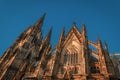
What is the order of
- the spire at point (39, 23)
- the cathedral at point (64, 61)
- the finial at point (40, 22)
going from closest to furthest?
the cathedral at point (64, 61)
the spire at point (39, 23)
the finial at point (40, 22)

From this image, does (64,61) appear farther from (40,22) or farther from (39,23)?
(40,22)

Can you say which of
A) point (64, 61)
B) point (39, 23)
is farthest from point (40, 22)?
point (64, 61)

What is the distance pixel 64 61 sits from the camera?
25.0m

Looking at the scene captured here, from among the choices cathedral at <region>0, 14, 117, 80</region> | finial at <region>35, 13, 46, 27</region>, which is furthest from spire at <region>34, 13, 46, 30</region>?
cathedral at <region>0, 14, 117, 80</region>

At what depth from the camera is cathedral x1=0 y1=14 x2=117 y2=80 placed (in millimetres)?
20695

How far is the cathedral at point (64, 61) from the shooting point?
815 inches

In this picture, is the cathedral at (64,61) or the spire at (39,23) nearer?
the cathedral at (64,61)

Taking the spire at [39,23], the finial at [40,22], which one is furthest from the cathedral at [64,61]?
the finial at [40,22]

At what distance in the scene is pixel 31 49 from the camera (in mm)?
35406

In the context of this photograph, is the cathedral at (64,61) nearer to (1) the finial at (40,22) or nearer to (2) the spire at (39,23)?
(2) the spire at (39,23)

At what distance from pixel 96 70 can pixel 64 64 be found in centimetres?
429

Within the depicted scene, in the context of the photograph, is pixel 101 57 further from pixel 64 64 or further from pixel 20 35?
pixel 20 35

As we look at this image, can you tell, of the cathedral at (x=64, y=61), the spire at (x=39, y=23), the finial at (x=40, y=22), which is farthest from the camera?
the finial at (x=40, y=22)

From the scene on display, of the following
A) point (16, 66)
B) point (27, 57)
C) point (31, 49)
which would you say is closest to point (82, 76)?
point (16, 66)
